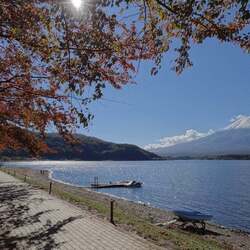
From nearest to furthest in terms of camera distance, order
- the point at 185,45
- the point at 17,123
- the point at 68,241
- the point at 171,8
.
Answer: the point at 171,8
the point at 185,45
the point at 68,241
the point at 17,123

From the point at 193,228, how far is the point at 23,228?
44.7 ft

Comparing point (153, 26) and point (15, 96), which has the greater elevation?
point (15, 96)

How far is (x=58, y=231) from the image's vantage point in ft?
39.5

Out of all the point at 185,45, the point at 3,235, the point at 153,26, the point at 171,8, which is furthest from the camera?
the point at 3,235

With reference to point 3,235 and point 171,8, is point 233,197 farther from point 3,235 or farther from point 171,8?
point 171,8

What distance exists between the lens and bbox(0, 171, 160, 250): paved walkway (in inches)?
403

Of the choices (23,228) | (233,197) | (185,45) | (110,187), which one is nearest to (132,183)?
(110,187)

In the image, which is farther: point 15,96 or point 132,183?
point 132,183

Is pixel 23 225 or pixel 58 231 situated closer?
pixel 58 231

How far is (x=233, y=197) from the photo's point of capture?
50.2m

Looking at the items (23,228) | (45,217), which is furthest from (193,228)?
(23,228)

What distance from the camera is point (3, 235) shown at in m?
11.4

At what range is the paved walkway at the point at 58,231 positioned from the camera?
10.2m

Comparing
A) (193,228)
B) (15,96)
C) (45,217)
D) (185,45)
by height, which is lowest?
Result: (193,228)
